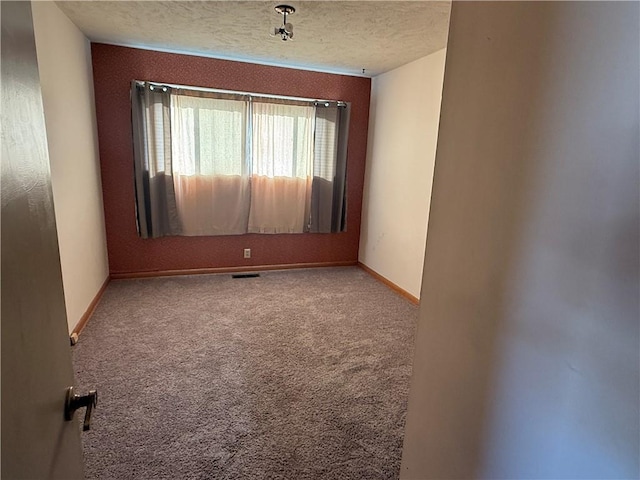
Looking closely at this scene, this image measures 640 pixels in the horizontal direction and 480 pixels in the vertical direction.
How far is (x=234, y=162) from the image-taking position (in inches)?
152

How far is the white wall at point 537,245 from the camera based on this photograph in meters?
0.55

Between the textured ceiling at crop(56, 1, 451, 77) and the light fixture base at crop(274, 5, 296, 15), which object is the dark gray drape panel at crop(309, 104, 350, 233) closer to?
the textured ceiling at crop(56, 1, 451, 77)

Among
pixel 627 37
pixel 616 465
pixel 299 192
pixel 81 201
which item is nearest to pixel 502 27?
pixel 627 37

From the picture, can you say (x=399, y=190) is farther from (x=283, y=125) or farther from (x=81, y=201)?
(x=81, y=201)

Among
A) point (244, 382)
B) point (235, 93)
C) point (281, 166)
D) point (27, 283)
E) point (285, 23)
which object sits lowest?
point (244, 382)

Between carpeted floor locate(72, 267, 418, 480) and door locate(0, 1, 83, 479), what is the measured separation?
1.02 metres

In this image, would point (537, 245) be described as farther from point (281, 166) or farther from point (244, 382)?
point (281, 166)

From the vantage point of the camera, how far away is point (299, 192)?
418 cm

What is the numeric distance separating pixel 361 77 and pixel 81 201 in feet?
10.2

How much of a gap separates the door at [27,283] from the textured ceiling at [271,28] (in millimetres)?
2043

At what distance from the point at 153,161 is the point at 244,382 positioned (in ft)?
8.12

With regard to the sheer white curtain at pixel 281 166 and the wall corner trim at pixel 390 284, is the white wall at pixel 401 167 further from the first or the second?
the sheer white curtain at pixel 281 166

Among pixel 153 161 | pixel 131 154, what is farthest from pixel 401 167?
pixel 131 154

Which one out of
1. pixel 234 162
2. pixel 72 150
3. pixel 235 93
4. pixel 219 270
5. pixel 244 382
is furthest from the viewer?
pixel 219 270
